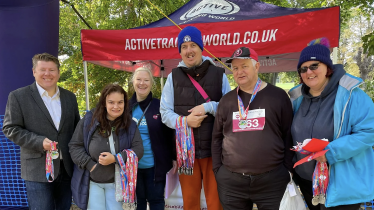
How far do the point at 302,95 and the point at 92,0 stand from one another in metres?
9.20

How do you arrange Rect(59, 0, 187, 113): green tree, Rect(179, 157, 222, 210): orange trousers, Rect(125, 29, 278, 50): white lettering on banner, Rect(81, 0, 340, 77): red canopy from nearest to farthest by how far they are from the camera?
Rect(179, 157, 222, 210): orange trousers → Rect(81, 0, 340, 77): red canopy → Rect(125, 29, 278, 50): white lettering on banner → Rect(59, 0, 187, 113): green tree

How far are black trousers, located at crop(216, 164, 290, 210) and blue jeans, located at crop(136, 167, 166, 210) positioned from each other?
0.86 meters

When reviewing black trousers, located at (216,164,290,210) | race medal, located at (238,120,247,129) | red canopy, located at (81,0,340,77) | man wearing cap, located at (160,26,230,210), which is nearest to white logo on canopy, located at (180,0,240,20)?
red canopy, located at (81,0,340,77)

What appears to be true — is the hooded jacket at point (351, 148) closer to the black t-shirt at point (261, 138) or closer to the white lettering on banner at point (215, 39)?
the black t-shirt at point (261, 138)

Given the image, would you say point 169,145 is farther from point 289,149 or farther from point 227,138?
point 289,149

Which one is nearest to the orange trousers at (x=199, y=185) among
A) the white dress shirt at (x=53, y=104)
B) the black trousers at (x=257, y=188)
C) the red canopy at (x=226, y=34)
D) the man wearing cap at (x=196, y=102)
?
the man wearing cap at (x=196, y=102)

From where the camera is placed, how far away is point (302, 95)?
2311mm

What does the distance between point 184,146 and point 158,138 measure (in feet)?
1.20

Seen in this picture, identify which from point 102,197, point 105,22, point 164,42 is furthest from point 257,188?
point 105,22

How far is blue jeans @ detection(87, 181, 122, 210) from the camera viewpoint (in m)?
2.51

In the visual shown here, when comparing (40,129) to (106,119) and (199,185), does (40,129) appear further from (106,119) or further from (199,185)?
(199,185)

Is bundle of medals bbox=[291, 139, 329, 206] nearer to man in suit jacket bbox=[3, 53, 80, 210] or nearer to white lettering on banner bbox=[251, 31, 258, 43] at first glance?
man in suit jacket bbox=[3, 53, 80, 210]

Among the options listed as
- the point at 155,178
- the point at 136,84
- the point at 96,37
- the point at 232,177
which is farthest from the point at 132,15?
the point at 232,177

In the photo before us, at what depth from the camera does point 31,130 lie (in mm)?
2633
